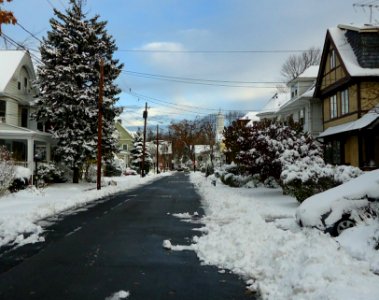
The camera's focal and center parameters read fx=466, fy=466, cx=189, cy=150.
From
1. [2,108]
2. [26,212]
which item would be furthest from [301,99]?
[26,212]

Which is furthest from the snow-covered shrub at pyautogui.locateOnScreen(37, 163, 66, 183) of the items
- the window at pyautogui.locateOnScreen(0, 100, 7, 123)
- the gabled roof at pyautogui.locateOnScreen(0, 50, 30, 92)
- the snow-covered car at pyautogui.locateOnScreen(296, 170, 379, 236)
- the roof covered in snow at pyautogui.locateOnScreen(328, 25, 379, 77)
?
the snow-covered car at pyautogui.locateOnScreen(296, 170, 379, 236)

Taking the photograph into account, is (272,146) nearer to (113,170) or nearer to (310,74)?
(310,74)

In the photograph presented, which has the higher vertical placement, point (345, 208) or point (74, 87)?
point (74, 87)

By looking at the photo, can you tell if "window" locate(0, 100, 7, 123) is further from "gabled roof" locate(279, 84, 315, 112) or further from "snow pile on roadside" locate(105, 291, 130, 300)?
"snow pile on roadside" locate(105, 291, 130, 300)

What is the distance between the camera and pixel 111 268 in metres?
8.02

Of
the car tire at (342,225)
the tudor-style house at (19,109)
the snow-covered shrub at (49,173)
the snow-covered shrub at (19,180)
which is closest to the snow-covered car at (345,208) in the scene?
the car tire at (342,225)

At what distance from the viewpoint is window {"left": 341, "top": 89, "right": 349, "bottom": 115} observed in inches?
1211

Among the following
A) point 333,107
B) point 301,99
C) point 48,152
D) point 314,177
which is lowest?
point 314,177

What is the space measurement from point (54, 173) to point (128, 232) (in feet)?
71.8

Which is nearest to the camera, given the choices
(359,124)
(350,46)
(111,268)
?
(111,268)

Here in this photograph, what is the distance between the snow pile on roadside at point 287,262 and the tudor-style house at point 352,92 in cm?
1766

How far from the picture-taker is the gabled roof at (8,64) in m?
32.8

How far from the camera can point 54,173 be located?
32.7 meters

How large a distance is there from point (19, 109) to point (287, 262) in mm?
32728
